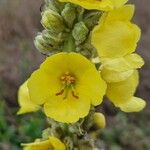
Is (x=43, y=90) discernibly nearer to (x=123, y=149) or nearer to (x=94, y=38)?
(x=94, y=38)

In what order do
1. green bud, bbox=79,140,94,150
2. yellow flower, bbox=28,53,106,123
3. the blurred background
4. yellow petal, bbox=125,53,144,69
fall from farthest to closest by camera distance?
the blurred background < green bud, bbox=79,140,94,150 < yellow petal, bbox=125,53,144,69 < yellow flower, bbox=28,53,106,123

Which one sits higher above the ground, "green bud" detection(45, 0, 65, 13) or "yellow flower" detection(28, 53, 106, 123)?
"green bud" detection(45, 0, 65, 13)

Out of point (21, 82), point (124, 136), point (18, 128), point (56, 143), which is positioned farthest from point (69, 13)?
point (21, 82)

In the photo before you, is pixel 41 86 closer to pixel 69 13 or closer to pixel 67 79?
pixel 67 79

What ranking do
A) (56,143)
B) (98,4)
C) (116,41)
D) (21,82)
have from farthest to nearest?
(21,82) → (56,143) → (116,41) → (98,4)

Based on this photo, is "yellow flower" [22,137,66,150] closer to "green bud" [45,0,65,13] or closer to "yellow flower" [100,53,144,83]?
"yellow flower" [100,53,144,83]

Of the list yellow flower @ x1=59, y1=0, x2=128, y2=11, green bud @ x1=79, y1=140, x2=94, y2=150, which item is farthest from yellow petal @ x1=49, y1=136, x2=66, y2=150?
yellow flower @ x1=59, y1=0, x2=128, y2=11

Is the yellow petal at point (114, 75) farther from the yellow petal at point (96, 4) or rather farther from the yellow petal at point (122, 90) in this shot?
the yellow petal at point (96, 4)
